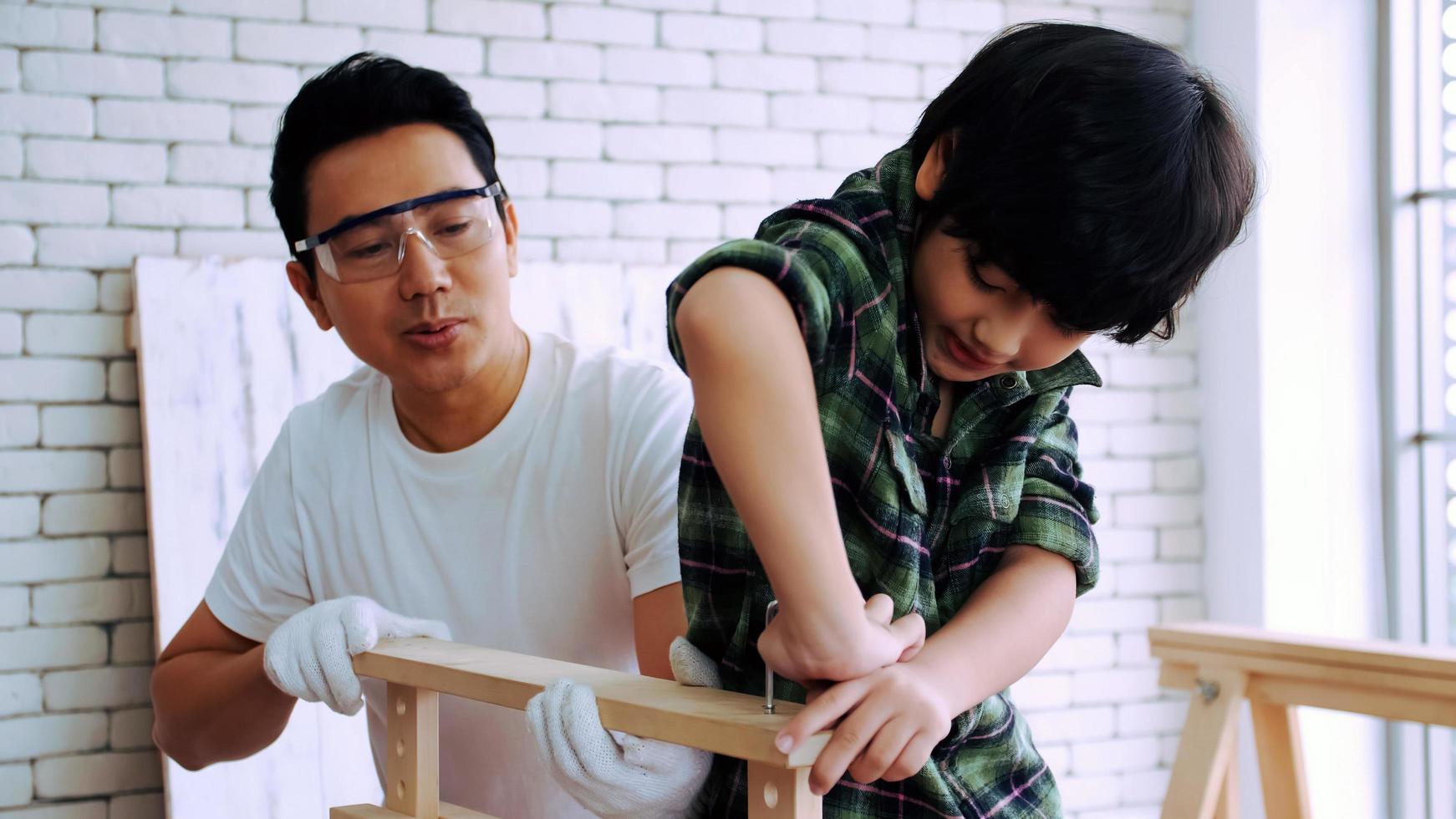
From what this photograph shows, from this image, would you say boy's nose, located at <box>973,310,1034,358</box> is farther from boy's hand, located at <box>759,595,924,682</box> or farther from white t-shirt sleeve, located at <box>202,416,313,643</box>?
white t-shirt sleeve, located at <box>202,416,313,643</box>

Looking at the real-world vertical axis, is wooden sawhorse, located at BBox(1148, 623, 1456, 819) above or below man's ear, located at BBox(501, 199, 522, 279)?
below

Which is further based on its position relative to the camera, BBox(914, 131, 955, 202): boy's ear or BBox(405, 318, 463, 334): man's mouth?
BBox(405, 318, 463, 334): man's mouth

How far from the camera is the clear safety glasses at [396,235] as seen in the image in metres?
1.60

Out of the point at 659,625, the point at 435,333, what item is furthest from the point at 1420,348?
the point at 435,333

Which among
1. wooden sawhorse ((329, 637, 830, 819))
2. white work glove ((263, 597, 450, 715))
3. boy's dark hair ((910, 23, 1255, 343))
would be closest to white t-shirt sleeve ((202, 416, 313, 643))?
white work glove ((263, 597, 450, 715))

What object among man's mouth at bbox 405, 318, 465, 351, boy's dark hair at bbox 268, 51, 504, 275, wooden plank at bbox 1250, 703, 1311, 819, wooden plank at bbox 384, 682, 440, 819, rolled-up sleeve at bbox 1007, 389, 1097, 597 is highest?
boy's dark hair at bbox 268, 51, 504, 275

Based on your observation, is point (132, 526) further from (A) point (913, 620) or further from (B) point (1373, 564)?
(B) point (1373, 564)

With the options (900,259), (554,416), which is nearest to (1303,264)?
(554,416)

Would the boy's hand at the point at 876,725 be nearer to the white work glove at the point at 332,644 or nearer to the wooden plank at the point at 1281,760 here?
the white work glove at the point at 332,644

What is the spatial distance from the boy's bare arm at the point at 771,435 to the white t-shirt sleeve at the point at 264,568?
1108mm

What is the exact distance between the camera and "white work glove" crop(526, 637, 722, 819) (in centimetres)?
98

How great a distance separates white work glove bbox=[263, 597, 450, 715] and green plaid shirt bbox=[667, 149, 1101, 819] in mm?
358

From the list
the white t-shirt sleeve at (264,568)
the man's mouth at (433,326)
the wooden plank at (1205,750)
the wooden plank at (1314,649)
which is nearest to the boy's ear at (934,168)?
the man's mouth at (433,326)

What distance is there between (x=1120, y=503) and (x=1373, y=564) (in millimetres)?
664
